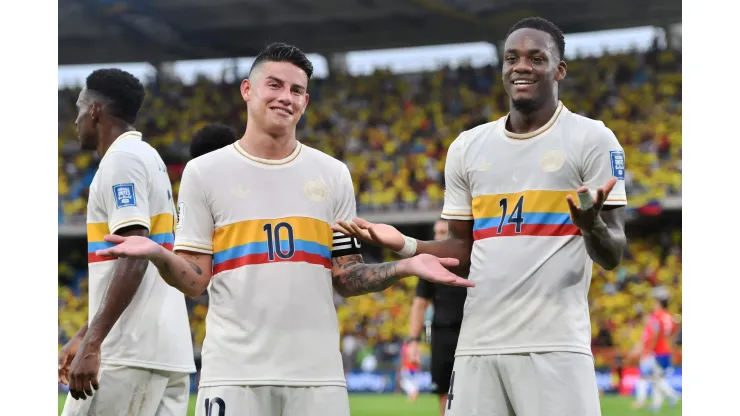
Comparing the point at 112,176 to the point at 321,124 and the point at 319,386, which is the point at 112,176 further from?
the point at 321,124

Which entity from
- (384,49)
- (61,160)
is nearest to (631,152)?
(384,49)

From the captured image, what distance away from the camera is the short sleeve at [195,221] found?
4047mm

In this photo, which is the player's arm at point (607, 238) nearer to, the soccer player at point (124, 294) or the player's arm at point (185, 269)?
the player's arm at point (185, 269)

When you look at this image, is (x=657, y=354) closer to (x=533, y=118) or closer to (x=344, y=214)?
(x=533, y=118)

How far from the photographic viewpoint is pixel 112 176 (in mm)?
5008

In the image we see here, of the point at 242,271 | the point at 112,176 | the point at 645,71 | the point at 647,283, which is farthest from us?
the point at 645,71

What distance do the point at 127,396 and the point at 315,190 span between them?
164 cm

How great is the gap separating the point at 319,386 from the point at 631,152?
67.5ft

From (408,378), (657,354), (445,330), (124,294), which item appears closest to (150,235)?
(124,294)

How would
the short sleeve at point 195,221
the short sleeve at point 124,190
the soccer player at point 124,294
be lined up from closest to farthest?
1. the short sleeve at point 195,221
2. the soccer player at point 124,294
3. the short sleeve at point 124,190

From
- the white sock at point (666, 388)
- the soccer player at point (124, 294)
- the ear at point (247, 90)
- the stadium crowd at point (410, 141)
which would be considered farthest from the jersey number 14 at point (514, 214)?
the stadium crowd at point (410, 141)

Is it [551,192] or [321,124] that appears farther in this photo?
[321,124]

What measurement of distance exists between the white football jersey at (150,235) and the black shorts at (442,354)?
2379mm

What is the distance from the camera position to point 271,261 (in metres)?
3.97
